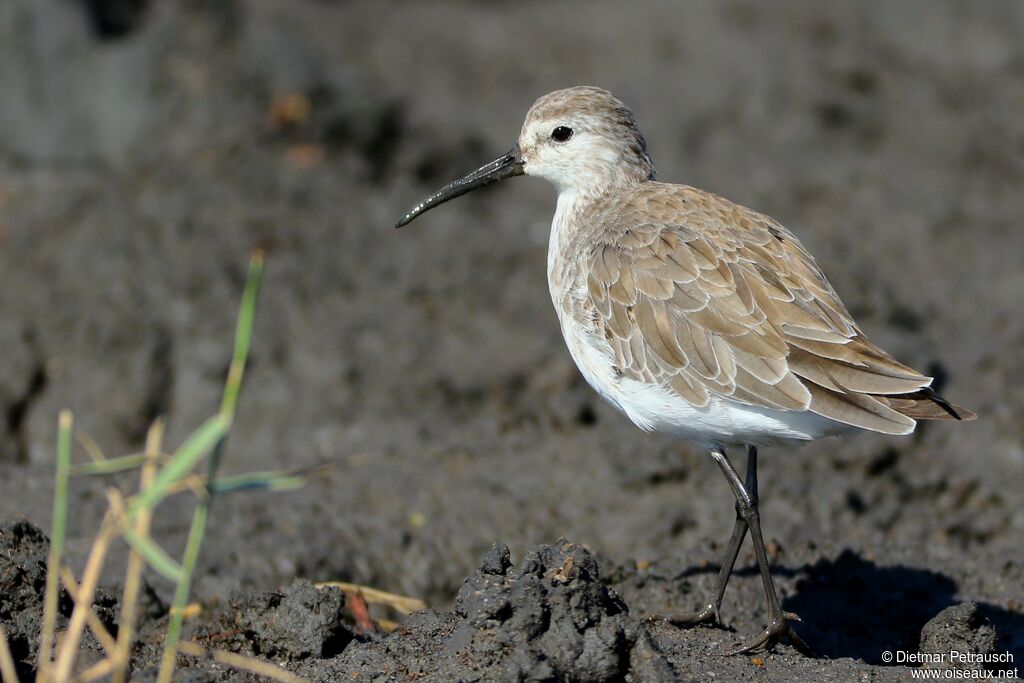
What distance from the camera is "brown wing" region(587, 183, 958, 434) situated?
4613 millimetres

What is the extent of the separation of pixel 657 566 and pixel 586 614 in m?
1.57

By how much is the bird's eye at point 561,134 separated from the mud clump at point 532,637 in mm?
2172

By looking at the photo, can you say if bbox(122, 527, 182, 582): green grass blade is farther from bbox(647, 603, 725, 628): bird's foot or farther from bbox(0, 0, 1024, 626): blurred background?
bbox(0, 0, 1024, 626): blurred background

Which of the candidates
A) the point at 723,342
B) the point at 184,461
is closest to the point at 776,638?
the point at 723,342

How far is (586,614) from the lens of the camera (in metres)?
4.17

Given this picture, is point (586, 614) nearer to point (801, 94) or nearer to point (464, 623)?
point (464, 623)

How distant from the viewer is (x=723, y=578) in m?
5.11

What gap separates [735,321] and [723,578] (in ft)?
3.48

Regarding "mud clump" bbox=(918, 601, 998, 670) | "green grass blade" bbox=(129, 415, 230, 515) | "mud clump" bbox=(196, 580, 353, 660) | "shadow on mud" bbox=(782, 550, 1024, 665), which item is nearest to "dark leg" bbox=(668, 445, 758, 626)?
"shadow on mud" bbox=(782, 550, 1024, 665)

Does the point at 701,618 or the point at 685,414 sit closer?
the point at 685,414

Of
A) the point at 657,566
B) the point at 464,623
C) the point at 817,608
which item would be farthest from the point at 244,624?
the point at 817,608

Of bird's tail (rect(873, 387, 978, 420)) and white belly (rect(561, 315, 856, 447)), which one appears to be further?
white belly (rect(561, 315, 856, 447))

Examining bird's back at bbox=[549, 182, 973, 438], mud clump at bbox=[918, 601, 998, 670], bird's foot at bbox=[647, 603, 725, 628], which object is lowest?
bird's foot at bbox=[647, 603, 725, 628]

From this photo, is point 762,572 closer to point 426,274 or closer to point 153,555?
point 153,555
